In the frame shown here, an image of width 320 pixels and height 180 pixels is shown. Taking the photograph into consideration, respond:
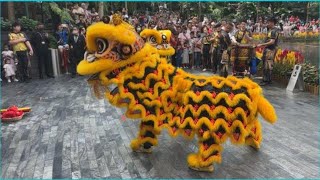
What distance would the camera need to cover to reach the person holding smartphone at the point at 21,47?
1012 cm

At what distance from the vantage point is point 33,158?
4742 mm

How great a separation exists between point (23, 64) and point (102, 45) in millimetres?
7179

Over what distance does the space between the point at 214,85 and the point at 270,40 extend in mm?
5447

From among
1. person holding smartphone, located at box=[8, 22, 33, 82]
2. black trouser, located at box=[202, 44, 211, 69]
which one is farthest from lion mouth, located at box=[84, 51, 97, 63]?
black trouser, located at box=[202, 44, 211, 69]

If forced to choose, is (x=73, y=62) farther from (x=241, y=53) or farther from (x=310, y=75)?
(x=310, y=75)

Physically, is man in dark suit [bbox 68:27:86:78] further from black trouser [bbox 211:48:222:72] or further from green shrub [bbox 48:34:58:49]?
black trouser [bbox 211:48:222:72]

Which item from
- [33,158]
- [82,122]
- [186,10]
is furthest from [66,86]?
[186,10]

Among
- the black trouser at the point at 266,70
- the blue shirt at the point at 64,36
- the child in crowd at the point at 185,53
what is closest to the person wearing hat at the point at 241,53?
the black trouser at the point at 266,70

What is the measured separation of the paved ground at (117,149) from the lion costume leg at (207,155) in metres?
0.11

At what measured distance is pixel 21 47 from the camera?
10.3 metres

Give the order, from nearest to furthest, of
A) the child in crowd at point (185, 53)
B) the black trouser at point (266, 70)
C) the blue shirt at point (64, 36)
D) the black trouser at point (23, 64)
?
the black trouser at point (266, 70) → the black trouser at point (23, 64) → the blue shirt at point (64, 36) → the child in crowd at point (185, 53)

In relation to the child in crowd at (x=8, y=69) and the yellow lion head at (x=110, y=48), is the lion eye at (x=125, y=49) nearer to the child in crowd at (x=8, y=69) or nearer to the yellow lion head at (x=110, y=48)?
the yellow lion head at (x=110, y=48)

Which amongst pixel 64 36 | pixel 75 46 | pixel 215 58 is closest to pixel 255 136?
pixel 215 58

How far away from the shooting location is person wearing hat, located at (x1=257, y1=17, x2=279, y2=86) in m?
8.91
